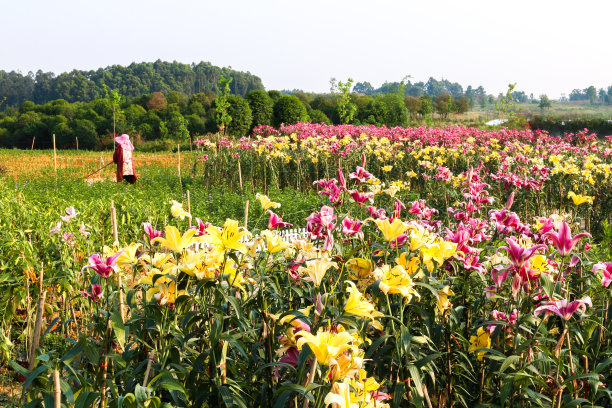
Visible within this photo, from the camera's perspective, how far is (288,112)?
2361cm

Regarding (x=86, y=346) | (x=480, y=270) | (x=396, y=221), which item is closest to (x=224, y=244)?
(x=86, y=346)

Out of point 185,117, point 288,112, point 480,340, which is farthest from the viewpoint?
point 185,117

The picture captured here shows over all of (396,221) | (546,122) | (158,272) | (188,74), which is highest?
(188,74)

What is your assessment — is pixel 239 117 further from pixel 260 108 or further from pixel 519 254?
pixel 519 254

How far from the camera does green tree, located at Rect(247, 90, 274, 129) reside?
2394 centimetres

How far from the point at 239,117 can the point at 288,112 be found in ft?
8.41

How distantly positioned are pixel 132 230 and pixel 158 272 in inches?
145

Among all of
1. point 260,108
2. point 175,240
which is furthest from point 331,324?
point 260,108

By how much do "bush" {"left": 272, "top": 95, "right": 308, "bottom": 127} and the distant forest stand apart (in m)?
47.4

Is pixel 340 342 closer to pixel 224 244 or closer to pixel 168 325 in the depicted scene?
pixel 224 244

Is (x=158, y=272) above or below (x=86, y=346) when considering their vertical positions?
above

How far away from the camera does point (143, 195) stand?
6891mm

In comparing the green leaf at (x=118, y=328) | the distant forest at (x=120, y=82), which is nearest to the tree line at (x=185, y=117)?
the green leaf at (x=118, y=328)

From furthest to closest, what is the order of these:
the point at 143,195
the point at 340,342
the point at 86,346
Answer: the point at 143,195 → the point at 86,346 → the point at 340,342
